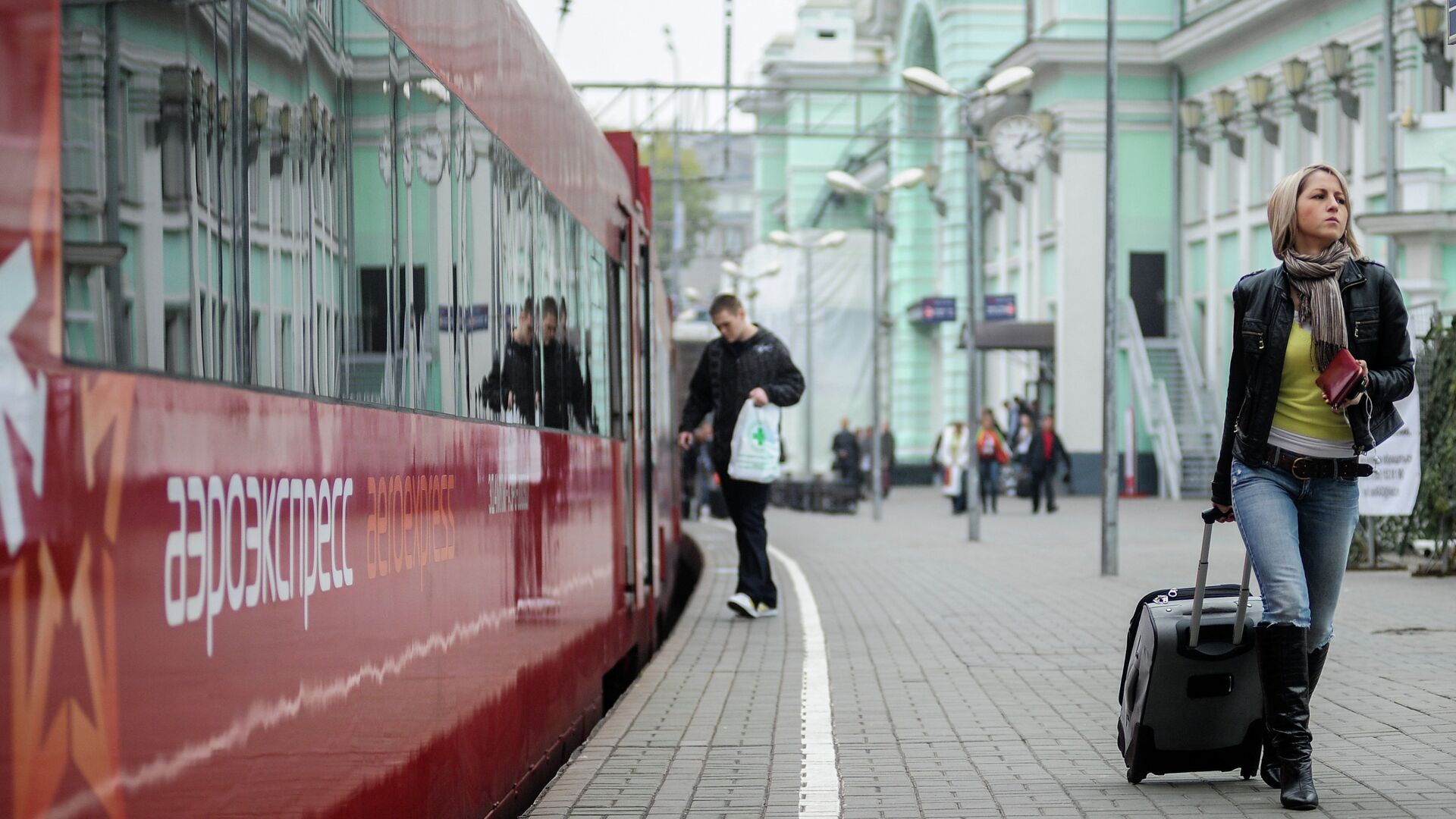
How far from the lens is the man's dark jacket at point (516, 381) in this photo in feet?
20.2

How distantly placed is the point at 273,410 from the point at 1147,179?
135 feet

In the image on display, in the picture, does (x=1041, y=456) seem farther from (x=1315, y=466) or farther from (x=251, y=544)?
(x=251, y=544)

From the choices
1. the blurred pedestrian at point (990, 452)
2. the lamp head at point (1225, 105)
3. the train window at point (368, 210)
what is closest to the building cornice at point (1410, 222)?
the blurred pedestrian at point (990, 452)

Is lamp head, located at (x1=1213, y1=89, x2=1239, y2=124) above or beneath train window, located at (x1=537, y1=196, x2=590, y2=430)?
above

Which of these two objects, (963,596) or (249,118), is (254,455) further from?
(963,596)

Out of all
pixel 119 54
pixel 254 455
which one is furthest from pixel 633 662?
pixel 119 54

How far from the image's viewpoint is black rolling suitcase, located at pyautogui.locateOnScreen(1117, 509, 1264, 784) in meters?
6.09

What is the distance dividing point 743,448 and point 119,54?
9658 millimetres

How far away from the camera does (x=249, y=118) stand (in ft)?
11.9

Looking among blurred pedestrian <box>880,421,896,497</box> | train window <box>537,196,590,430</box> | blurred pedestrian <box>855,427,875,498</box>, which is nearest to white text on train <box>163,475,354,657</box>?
train window <box>537,196,590,430</box>

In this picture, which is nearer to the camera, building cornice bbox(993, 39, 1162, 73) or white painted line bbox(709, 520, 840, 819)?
white painted line bbox(709, 520, 840, 819)

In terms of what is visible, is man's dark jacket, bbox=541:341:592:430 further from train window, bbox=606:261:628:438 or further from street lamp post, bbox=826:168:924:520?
street lamp post, bbox=826:168:924:520

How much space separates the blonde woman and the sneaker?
23.0ft

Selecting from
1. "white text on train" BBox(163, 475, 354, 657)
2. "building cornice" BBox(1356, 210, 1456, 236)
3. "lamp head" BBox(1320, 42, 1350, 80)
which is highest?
"lamp head" BBox(1320, 42, 1350, 80)
